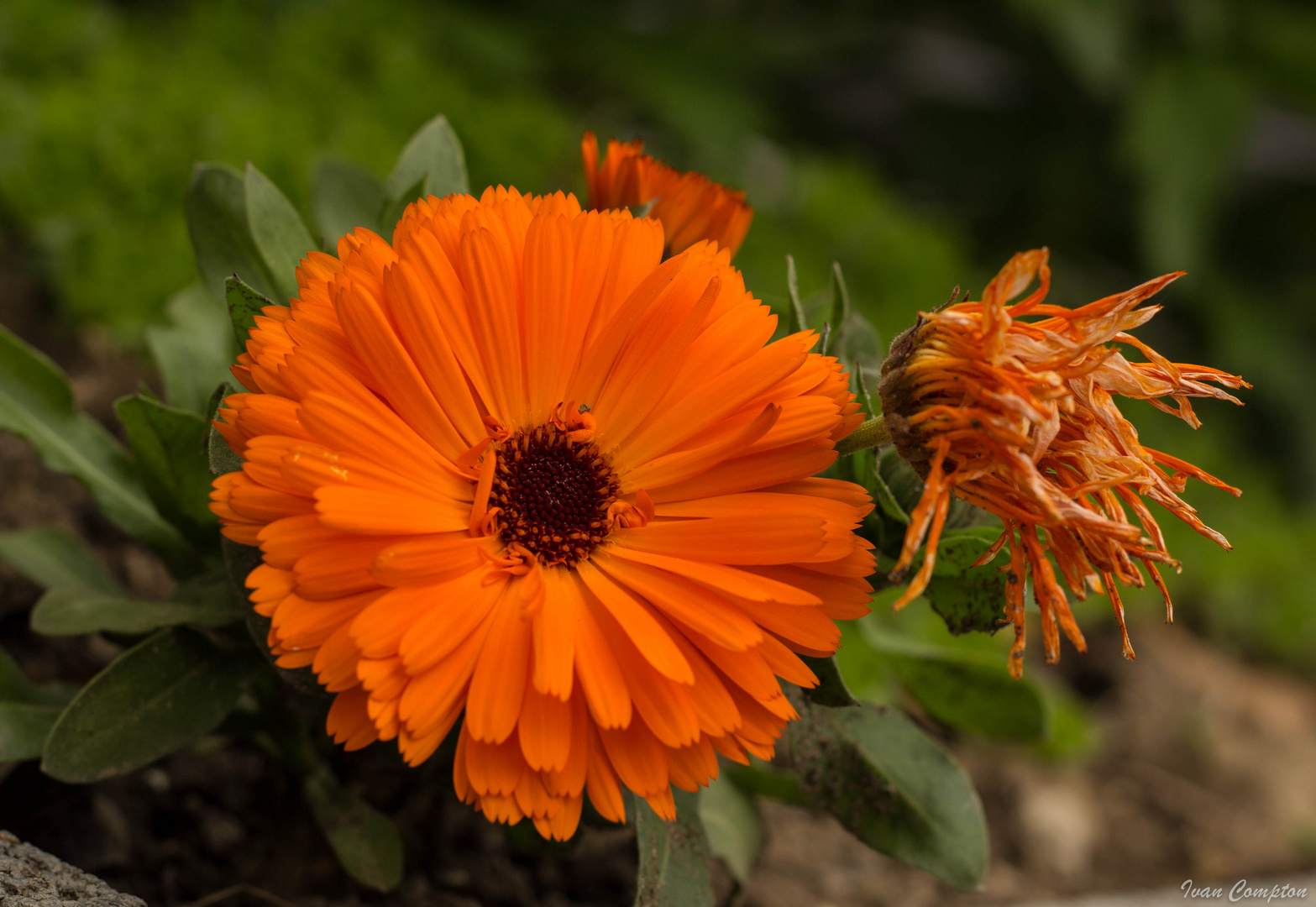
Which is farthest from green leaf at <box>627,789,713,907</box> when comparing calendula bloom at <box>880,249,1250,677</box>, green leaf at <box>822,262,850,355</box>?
green leaf at <box>822,262,850,355</box>

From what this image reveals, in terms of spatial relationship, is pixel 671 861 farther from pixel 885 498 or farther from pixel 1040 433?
pixel 1040 433

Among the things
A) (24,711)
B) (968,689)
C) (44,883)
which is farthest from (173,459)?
(968,689)

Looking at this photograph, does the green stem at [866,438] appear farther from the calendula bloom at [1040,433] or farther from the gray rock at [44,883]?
the gray rock at [44,883]

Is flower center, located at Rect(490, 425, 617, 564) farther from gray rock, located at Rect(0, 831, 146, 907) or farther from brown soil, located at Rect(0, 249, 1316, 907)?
gray rock, located at Rect(0, 831, 146, 907)

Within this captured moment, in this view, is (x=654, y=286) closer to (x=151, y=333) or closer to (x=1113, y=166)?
(x=151, y=333)

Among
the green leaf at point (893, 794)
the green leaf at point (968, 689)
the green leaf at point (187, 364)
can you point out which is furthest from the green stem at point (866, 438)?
the green leaf at point (187, 364)

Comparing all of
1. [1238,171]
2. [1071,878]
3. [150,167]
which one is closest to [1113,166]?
[1238,171]
